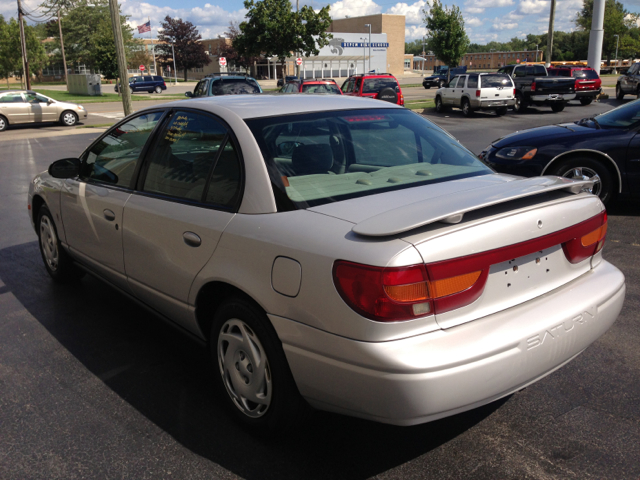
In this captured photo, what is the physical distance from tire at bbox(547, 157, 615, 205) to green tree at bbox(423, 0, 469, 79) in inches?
1486

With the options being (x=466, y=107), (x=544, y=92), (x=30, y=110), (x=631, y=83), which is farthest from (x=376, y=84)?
(x=631, y=83)

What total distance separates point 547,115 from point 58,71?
84722 millimetres

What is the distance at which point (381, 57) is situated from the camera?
275 feet

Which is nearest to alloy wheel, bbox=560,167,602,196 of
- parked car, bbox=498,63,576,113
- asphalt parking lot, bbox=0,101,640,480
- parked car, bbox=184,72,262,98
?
asphalt parking lot, bbox=0,101,640,480

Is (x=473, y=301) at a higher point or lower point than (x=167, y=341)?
higher

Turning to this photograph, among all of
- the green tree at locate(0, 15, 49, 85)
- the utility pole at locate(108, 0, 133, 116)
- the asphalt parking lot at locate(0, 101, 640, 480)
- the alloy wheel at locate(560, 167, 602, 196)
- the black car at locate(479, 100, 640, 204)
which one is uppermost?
the green tree at locate(0, 15, 49, 85)

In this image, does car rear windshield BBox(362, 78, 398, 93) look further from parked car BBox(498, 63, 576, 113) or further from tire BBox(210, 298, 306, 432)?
tire BBox(210, 298, 306, 432)

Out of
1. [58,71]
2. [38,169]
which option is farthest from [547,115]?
[58,71]

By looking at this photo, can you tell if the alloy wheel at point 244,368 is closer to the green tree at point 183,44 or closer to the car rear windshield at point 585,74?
the car rear windshield at point 585,74

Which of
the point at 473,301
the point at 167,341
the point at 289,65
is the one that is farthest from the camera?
the point at 289,65

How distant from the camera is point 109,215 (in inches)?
151

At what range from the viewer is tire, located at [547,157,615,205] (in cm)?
685

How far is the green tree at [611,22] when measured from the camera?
76200 mm

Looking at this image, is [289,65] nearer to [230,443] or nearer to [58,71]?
[58,71]
